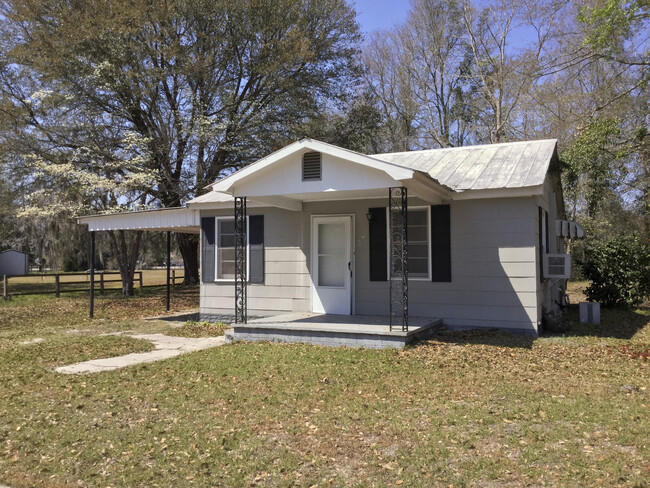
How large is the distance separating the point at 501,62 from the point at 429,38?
4.42 m

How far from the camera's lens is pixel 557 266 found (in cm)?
1032

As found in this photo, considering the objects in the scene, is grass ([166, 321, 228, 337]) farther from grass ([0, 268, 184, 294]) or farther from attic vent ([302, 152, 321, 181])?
grass ([0, 268, 184, 294])

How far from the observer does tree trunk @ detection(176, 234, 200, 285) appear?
80.9ft

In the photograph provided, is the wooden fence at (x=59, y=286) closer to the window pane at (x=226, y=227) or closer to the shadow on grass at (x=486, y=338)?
the window pane at (x=226, y=227)

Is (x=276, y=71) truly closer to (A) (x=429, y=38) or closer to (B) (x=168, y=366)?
(A) (x=429, y=38)

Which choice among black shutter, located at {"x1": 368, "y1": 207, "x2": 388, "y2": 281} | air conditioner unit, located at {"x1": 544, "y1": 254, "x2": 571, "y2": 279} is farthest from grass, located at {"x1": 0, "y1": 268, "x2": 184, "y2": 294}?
air conditioner unit, located at {"x1": 544, "y1": 254, "x2": 571, "y2": 279}

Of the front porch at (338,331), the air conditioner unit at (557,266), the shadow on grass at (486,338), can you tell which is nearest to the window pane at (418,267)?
the front porch at (338,331)

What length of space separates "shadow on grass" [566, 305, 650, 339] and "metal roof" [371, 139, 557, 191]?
3088 millimetres

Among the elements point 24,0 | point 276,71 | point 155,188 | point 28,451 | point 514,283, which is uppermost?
point 24,0

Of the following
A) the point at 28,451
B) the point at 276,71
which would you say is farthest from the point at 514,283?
the point at 276,71

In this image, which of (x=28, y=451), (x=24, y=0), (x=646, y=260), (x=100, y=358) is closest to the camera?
(x=28, y=451)

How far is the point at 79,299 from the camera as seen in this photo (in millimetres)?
18906

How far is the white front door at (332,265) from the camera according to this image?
10.4 metres

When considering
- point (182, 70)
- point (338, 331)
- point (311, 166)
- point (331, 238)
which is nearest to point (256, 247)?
point (331, 238)
